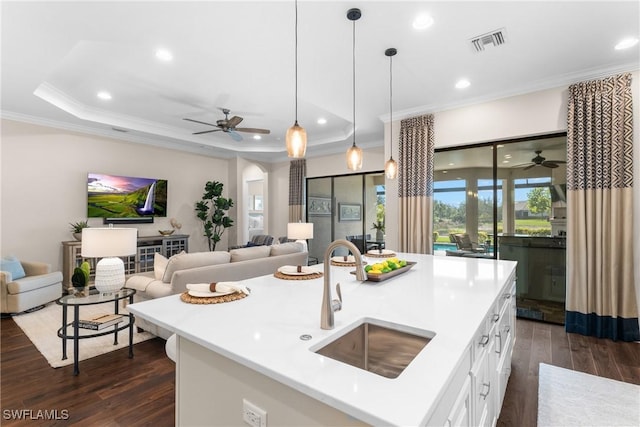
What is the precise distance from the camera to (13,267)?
13.1 feet

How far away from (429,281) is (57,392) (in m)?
2.80

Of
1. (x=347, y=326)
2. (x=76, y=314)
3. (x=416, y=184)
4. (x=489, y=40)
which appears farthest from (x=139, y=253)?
(x=489, y=40)

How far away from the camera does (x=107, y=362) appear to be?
270 cm

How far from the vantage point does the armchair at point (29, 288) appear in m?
3.77

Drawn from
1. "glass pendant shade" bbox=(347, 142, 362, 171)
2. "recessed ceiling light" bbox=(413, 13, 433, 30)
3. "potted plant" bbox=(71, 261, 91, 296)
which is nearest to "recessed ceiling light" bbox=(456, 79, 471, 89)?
"recessed ceiling light" bbox=(413, 13, 433, 30)

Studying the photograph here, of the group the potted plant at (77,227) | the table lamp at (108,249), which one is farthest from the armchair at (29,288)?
the table lamp at (108,249)

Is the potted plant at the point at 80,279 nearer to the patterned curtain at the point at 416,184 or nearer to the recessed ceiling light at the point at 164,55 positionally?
the recessed ceiling light at the point at 164,55

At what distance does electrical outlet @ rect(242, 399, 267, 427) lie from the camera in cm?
94

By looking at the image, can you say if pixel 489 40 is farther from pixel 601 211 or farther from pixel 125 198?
pixel 125 198

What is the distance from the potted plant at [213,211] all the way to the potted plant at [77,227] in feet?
6.98

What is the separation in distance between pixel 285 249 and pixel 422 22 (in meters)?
3.03

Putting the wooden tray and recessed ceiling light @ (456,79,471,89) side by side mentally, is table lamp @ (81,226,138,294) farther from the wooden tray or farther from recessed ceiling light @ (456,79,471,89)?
recessed ceiling light @ (456,79,471,89)

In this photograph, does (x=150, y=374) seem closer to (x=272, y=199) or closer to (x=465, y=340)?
(x=465, y=340)

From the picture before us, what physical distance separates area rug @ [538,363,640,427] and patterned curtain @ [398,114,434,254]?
2150mm
